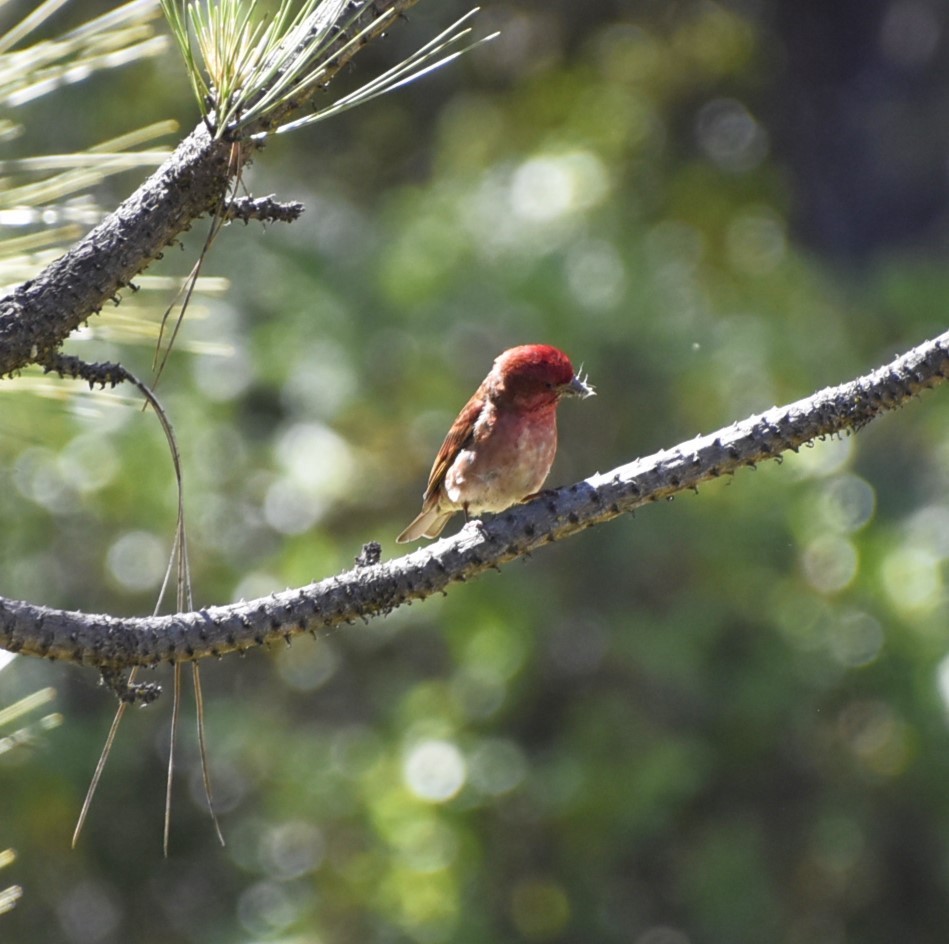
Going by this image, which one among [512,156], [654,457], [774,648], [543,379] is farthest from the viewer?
[512,156]

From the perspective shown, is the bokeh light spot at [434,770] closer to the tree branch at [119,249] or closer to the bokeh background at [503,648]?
the bokeh background at [503,648]

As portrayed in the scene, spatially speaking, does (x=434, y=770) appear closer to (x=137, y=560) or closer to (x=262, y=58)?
(x=137, y=560)

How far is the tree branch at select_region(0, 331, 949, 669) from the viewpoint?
200cm

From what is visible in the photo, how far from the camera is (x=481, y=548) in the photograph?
224 centimetres

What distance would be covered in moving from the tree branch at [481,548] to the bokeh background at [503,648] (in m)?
3.22

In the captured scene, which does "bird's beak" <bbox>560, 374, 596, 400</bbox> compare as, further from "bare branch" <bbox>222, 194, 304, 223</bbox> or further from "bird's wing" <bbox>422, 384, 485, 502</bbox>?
"bare branch" <bbox>222, 194, 304, 223</bbox>

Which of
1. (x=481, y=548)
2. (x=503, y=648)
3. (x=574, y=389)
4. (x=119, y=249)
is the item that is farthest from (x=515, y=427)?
(x=503, y=648)

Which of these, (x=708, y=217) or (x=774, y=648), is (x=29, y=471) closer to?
(x=774, y=648)

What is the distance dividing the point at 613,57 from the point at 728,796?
5053mm

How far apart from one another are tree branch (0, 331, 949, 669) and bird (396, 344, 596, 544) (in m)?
1.29

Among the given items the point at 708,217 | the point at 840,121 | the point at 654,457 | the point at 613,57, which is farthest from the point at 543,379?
the point at 840,121

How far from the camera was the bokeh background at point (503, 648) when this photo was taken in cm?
561

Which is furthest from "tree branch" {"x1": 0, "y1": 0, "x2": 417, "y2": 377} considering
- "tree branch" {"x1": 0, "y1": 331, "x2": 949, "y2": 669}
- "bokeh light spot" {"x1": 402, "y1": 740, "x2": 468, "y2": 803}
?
"bokeh light spot" {"x1": 402, "y1": 740, "x2": 468, "y2": 803}

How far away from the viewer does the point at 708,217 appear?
870cm
